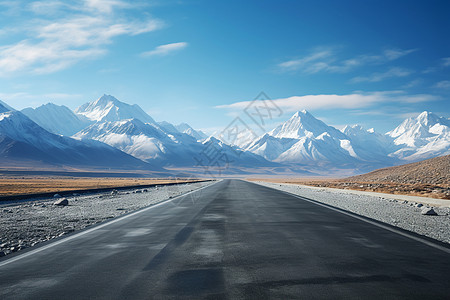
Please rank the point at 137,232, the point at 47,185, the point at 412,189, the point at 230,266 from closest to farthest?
the point at 230,266 → the point at 137,232 → the point at 412,189 → the point at 47,185

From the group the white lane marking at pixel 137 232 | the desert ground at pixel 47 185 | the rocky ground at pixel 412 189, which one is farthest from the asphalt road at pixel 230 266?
the desert ground at pixel 47 185

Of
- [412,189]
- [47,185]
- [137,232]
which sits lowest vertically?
[47,185]

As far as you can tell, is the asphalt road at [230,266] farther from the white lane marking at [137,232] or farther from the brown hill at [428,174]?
the brown hill at [428,174]

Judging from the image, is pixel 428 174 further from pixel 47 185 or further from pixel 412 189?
pixel 47 185

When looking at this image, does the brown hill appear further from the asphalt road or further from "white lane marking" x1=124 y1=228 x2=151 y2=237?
"white lane marking" x1=124 y1=228 x2=151 y2=237

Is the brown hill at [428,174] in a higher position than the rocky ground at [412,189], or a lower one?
higher

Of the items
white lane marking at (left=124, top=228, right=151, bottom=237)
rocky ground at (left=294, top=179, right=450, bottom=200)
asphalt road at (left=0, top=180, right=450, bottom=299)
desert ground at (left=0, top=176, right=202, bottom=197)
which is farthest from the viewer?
desert ground at (left=0, top=176, right=202, bottom=197)

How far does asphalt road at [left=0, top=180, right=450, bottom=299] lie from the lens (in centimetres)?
504

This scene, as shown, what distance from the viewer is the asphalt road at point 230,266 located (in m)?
5.04

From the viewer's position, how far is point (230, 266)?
6.41 meters

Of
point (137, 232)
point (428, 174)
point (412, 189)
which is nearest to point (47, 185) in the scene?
point (412, 189)

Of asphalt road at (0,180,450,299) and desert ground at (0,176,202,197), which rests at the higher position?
asphalt road at (0,180,450,299)

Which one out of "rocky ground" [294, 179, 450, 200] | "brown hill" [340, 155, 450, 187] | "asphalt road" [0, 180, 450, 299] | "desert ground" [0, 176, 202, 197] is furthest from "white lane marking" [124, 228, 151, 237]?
"brown hill" [340, 155, 450, 187]

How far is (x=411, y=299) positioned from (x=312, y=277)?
4.63 ft
